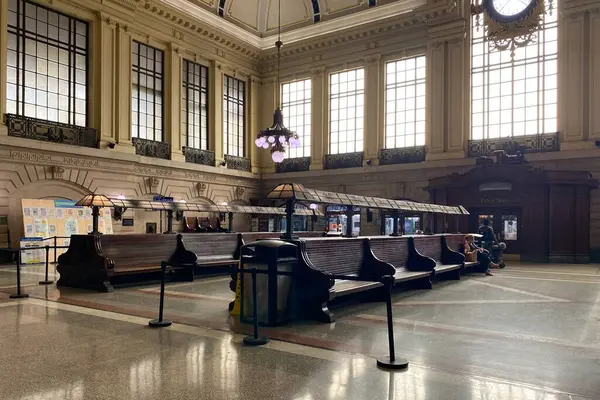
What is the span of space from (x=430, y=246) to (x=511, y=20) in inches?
485

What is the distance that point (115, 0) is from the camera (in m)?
18.4

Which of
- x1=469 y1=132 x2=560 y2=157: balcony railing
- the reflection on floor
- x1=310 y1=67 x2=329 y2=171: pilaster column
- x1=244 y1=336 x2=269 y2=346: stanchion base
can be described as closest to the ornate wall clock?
x1=469 y1=132 x2=560 y2=157: balcony railing

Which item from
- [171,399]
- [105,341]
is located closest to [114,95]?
[105,341]

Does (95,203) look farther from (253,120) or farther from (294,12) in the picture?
(294,12)

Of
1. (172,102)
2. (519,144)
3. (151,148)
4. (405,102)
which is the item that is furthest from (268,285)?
(405,102)

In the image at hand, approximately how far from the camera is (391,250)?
9.20m

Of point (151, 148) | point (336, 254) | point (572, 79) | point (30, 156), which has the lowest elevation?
point (336, 254)

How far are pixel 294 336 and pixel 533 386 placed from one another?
2517mm

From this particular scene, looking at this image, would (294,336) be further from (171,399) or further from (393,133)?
(393,133)

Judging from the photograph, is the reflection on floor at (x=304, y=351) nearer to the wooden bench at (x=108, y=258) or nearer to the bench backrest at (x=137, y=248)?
the wooden bench at (x=108, y=258)

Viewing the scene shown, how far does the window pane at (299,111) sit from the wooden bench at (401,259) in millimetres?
15778

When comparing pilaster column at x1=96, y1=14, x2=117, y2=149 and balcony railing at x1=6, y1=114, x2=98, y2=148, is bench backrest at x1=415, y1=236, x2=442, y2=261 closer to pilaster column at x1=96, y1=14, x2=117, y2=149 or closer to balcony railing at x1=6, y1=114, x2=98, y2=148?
pilaster column at x1=96, y1=14, x2=117, y2=149

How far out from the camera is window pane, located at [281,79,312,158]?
25.0m

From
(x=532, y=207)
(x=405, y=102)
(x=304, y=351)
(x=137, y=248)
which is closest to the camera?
(x=304, y=351)
